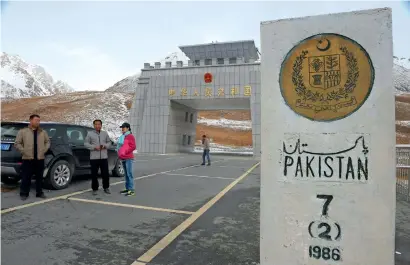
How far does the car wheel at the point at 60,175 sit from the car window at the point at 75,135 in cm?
71

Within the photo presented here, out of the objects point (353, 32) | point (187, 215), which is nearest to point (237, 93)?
point (187, 215)

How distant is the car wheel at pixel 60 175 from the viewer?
6.58 metres

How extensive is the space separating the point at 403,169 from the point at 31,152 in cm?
826

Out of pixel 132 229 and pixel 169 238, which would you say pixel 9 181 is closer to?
pixel 132 229

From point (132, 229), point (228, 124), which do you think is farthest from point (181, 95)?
point (228, 124)

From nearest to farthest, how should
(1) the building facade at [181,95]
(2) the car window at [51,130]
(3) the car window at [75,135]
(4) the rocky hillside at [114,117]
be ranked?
(2) the car window at [51,130]
(3) the car window at [75,135]
(1) the building facade at [181,95]
(4) the rocky hillside at [114,117]

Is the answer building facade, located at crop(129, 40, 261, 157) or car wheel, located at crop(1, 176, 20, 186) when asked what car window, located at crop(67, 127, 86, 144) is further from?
building facade, located at crop(129, 40, 261, 157)

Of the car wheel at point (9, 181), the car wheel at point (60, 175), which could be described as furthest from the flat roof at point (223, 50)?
the car wheel at point (60, 175)

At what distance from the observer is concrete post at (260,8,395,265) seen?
86.1 inches

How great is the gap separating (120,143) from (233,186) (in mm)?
3362

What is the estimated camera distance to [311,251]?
2334mm

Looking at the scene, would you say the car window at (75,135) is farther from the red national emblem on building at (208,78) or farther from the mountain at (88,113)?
the mountain at (88,113)

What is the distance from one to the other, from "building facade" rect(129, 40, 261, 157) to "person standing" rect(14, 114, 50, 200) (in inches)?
729

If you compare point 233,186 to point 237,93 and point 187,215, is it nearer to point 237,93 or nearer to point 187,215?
point 187,215
